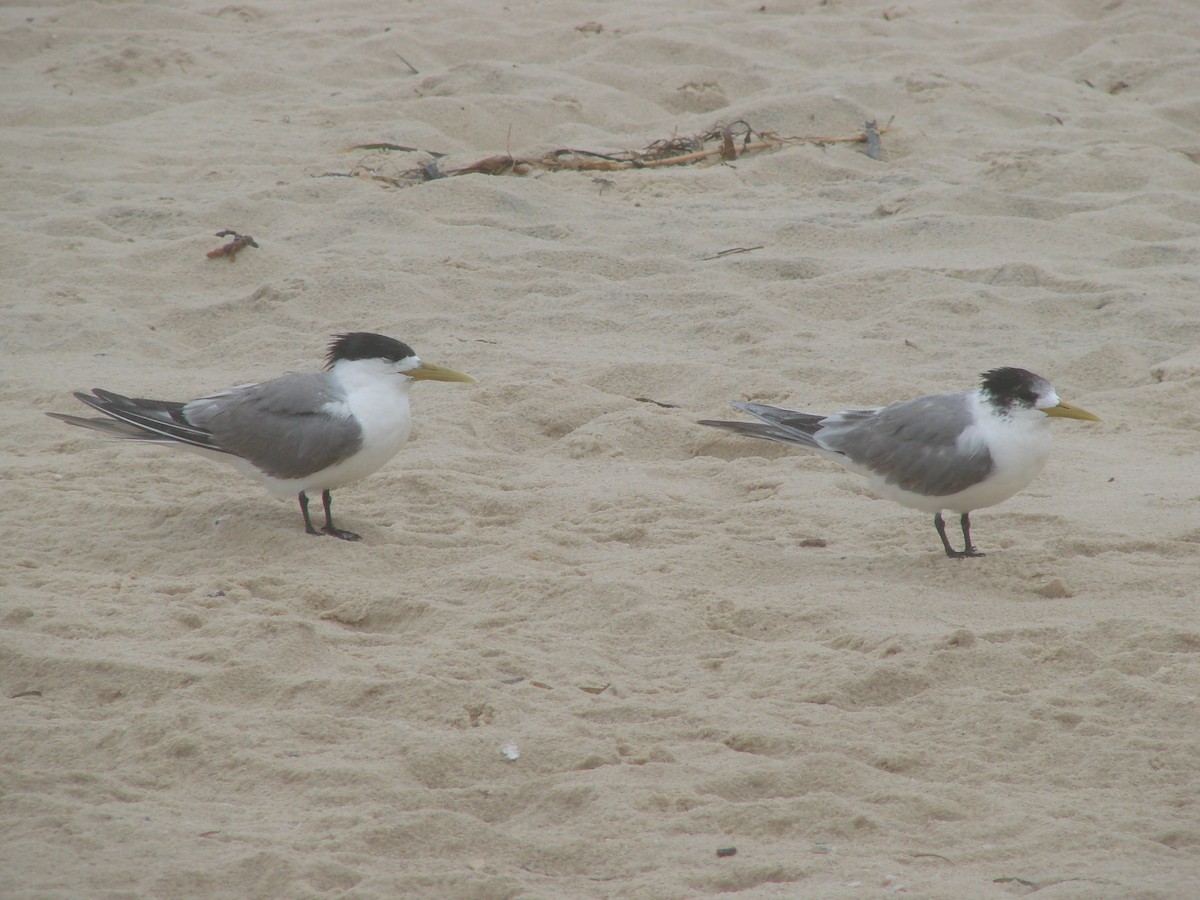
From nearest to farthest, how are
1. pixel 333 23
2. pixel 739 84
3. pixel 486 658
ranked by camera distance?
pixel 486 658 < pixel 739 84 < pixel 333 23

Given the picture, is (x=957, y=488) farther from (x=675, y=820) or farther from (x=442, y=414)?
(x=442, y=414)

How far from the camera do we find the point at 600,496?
14.2ft

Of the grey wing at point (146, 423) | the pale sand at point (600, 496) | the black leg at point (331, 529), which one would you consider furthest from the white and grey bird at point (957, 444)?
the grey wing at point (146, 423)

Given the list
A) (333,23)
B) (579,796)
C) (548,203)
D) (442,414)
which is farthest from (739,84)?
(579,796)

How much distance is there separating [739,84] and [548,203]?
230 centimetres

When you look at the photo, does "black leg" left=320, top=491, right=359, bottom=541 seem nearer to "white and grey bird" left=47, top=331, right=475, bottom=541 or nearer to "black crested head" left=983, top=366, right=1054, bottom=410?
"white and grey bird" left=47, top=331, right=475, bottom=541

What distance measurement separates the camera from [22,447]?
466cm

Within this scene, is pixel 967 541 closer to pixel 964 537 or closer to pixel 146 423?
pixel 964 537

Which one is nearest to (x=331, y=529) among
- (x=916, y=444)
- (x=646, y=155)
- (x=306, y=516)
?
(x=306, y=516)

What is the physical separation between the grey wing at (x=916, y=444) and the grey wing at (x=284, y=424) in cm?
161

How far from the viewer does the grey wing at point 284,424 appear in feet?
13.3

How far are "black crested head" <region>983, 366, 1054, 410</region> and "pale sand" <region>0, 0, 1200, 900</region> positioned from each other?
1.54ft

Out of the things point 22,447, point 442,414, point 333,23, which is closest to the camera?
point 22,447

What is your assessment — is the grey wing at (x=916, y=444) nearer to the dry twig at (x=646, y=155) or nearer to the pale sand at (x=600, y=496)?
the pale sand at (x=600, y=496)
